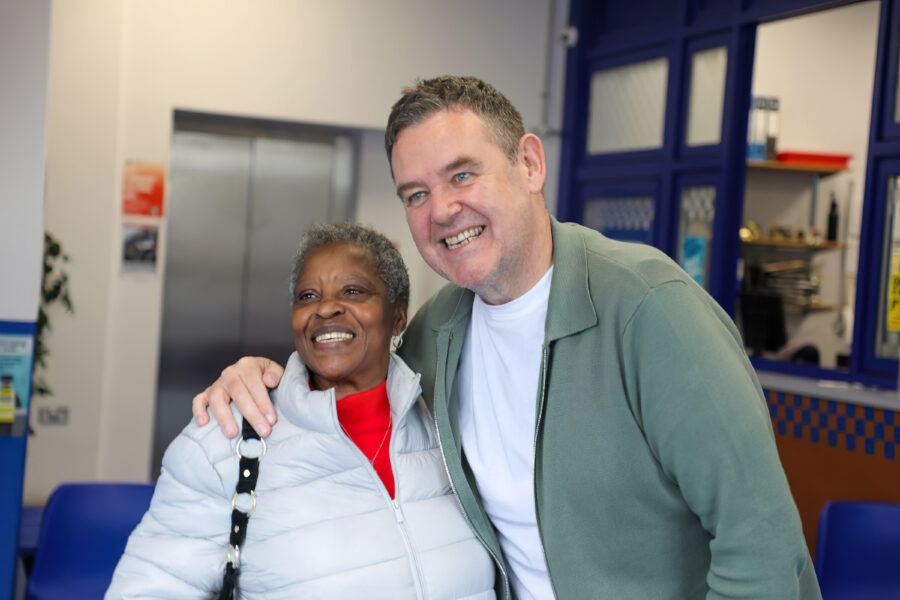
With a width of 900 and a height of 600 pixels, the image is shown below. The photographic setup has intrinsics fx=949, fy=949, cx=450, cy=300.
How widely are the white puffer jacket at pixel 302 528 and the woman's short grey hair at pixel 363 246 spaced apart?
0.33 metres

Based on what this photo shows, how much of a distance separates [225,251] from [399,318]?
3.84 metres

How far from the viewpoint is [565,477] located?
1764 mm

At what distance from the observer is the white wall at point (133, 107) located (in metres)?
5.23

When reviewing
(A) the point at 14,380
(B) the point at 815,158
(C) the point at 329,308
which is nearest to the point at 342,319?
(C) the point at 329,308

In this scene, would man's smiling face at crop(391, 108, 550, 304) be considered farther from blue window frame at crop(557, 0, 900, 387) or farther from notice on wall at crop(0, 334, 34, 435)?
blue window frame at crop(557, 0, 900, 387)

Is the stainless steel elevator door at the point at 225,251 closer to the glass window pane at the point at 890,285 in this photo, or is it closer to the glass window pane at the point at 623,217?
the glass window pane at the point at 623,217

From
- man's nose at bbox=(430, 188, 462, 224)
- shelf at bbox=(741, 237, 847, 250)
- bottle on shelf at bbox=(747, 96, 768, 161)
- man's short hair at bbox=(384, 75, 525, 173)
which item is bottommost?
man's nose at bbox=(430, 188, 462, 224)

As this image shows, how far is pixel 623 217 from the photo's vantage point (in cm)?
612

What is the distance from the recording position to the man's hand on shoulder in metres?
1.87

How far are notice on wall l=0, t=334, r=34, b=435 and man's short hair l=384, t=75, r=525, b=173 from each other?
261 cm

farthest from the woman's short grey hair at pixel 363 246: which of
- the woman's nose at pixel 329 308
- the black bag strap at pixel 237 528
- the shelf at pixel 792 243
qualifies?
the shelf at pixel 792 243

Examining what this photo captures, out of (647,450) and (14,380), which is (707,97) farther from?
(647,450)

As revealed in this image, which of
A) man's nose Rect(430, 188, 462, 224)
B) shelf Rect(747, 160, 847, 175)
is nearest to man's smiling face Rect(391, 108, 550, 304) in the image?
man's nose Rect(430, 188, 462, 224)

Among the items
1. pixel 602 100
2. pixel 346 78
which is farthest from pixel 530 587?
pixel 602 100
